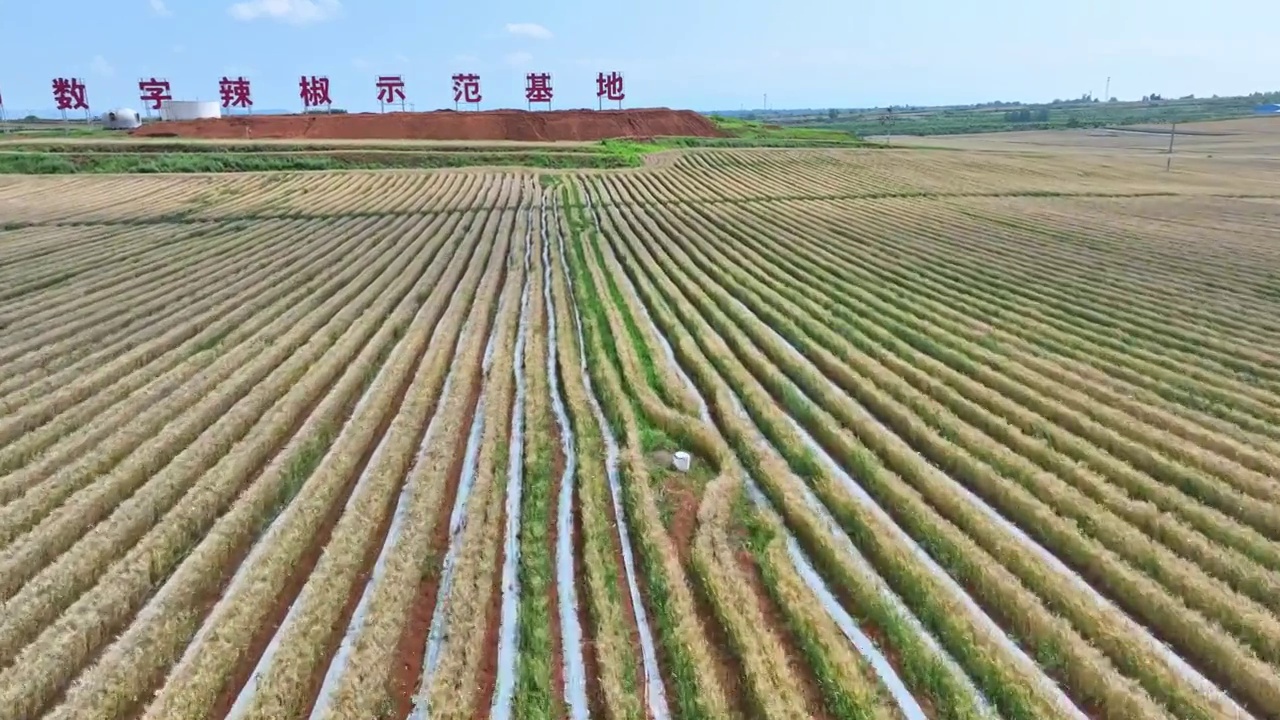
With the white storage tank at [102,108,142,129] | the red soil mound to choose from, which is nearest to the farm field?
the red soil mound

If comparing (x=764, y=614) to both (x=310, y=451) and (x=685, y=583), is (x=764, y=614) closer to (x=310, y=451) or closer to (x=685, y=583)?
(x=685, y=583)

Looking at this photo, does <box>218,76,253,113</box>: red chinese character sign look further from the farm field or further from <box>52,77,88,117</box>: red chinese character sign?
the farm field

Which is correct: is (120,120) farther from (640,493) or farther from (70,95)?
(640,493)

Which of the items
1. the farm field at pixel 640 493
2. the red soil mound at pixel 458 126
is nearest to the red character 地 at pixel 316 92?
the red soil mound at pixel 458 126

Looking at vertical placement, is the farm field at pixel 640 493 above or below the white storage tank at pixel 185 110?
below

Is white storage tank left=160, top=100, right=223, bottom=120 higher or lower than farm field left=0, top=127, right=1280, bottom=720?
higher

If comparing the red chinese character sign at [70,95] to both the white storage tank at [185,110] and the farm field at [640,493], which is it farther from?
the farm field at [640,493]
